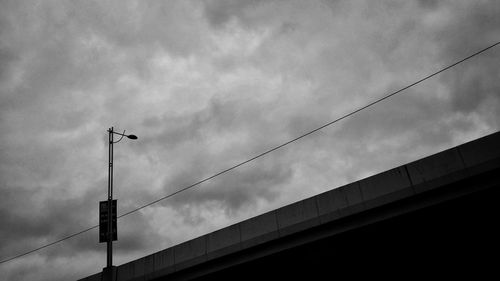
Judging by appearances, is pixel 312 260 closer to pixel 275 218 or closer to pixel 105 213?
pixel 275 218

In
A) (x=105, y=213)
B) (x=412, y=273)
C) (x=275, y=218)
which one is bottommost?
(x=412, y=273)

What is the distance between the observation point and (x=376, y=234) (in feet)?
46.0

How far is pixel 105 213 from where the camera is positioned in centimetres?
1688

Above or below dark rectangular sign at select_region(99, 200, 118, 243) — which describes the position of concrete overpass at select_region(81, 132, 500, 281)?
below

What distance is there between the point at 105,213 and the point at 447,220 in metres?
13.6

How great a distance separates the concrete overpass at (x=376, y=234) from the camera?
11.4 m

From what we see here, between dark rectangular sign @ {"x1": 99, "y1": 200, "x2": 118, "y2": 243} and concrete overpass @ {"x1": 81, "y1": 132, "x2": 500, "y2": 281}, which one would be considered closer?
concrete overpass @ {"x1": 81, "y1": 132, "x2": 500, "y2": 281}

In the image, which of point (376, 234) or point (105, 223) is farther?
point (105, 223)

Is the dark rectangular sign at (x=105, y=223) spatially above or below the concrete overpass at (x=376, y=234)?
above

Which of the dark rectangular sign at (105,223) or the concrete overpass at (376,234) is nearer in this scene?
the concrete overpass at (376,234)

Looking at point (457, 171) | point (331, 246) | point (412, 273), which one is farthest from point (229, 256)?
point (457, 171)

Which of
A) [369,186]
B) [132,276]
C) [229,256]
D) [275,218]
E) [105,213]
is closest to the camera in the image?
[369,186]

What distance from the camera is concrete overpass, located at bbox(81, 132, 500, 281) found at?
37.4 feet

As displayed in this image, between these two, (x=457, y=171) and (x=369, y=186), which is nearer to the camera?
(x=457, y=171)
